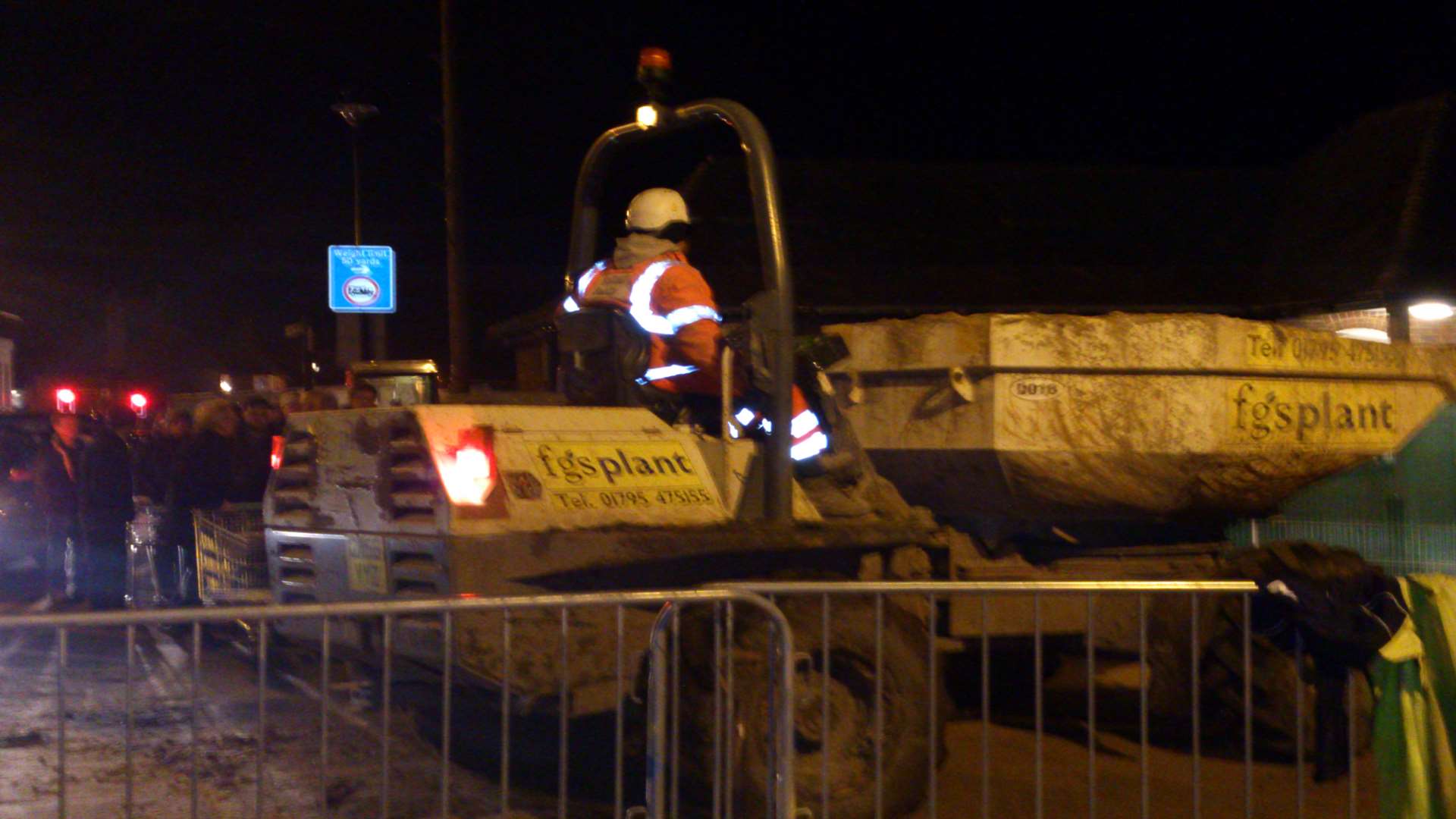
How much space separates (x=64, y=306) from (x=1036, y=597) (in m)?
38.9

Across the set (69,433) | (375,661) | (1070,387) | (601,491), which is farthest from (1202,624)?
(69,433)

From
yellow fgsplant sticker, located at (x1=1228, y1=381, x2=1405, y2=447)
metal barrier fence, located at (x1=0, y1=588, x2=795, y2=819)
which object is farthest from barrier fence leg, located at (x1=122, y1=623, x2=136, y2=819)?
yellow fgsplant sticker, located at (x1=1228, y1=381, x2=1405, y2=447)

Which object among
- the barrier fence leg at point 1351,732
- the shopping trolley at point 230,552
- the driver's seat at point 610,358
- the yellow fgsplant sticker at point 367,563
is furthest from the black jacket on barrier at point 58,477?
the barrier fence leg at point 1351,732

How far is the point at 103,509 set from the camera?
38.5ft

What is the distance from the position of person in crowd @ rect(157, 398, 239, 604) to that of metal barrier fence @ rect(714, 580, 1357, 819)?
19.9 ft

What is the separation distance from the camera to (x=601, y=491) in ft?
18.3

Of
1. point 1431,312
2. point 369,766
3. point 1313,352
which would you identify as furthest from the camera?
point 1431,312

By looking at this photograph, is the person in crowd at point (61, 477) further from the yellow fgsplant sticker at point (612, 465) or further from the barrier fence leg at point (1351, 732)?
the barrier fence leg at point (1351, 732)

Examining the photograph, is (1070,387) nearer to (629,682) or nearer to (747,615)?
(747,615)

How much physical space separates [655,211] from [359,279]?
13.9 meters

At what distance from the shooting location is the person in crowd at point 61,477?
1183cm

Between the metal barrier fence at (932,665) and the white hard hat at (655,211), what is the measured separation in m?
1.95

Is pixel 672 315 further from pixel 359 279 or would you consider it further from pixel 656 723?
pixel 359 279

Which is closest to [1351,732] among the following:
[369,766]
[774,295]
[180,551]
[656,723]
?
[656,723]
